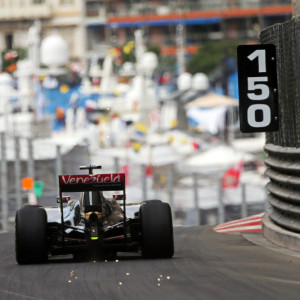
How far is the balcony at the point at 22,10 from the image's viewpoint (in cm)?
12850

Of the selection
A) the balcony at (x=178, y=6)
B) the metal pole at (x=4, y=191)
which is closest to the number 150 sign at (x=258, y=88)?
the metal pole at (x=4, y=191)

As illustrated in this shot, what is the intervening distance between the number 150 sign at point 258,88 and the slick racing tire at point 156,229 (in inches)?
70.8

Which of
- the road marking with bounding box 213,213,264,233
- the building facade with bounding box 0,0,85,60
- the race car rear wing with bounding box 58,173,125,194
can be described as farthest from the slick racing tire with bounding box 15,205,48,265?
the building facade with bounding box 0,0,85,60

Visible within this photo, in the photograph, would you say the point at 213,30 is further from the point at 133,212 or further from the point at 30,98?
the point at 133,212

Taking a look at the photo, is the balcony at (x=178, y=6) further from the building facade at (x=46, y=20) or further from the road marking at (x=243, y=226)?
the road marking at (x=243, y=226)

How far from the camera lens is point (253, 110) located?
13.5 meters

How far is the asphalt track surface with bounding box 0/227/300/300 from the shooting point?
31.7ft

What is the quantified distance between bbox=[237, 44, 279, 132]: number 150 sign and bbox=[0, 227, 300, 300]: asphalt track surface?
139cm

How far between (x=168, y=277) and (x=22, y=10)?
408 feet

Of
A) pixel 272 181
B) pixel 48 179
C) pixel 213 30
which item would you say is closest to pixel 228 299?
pixel 272 181

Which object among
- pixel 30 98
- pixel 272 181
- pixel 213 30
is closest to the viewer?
pixel 272 181

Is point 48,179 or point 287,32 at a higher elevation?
point 287,32

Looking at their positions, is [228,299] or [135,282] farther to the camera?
[135,282]

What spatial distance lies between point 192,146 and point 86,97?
88.3ft
